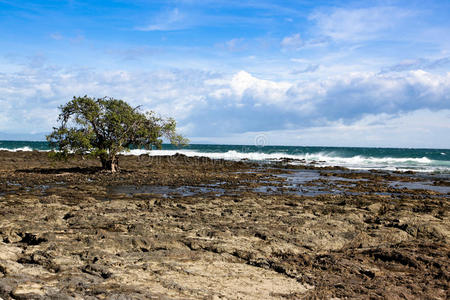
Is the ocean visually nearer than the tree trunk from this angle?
No

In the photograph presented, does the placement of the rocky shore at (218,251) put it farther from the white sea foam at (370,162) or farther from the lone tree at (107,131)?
the white sea foam at (370,162)

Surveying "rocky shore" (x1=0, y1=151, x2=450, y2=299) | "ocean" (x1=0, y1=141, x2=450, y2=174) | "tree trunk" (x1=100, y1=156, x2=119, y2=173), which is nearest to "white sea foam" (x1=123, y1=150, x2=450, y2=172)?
"ocean" (x1=0, y1=141, x2=450, y2=174)

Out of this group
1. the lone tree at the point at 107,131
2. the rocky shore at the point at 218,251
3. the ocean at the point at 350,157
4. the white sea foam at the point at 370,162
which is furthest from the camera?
the ocean at the point at 350,157

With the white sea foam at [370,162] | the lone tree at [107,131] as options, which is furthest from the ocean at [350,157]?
the lone tree at [107,131]

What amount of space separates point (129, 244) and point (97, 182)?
46.8 ft

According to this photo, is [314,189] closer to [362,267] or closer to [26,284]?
[362,267]

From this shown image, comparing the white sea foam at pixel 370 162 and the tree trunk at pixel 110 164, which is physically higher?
the tree trunk at pixel 110 164

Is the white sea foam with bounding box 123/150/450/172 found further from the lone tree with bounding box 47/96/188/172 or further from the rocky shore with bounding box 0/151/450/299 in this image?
the rocky shore with bounding box 0/151/450/299

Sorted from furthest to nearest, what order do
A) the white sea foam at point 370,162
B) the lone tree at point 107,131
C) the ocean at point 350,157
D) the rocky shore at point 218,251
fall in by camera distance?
the ocean at point 350,157
the white sea foam at point 370,162
the lone tree at point 107,131
the rocky shore at point 218,251

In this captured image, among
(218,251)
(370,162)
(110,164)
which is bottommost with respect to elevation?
(218,251)

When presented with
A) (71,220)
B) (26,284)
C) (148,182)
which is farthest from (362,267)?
(148,182)

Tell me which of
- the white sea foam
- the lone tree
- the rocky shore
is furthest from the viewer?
the white sea foam

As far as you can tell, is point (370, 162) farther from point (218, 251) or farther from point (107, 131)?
point (218, 251)

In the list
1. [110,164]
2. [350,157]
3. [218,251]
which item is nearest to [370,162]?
[350,157]
